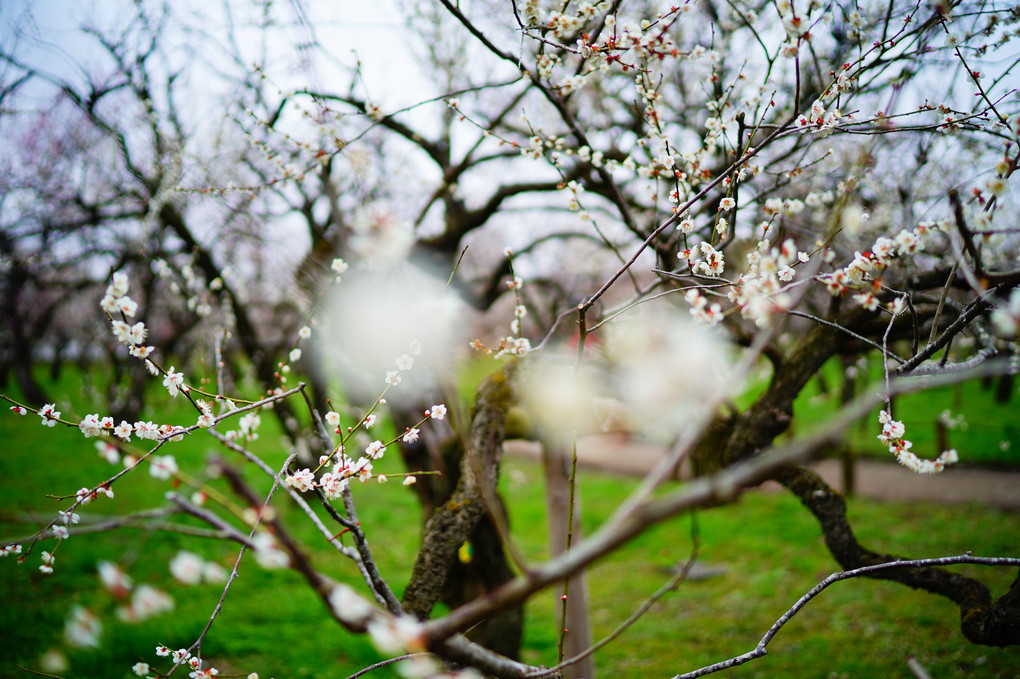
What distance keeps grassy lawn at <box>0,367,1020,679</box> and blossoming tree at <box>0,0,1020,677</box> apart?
0.66 m

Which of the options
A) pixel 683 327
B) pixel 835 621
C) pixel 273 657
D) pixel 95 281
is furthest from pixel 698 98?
pixel 95 281

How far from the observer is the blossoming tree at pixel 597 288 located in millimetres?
1468

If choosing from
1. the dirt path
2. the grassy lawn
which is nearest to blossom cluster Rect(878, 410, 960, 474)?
the grassy lawn

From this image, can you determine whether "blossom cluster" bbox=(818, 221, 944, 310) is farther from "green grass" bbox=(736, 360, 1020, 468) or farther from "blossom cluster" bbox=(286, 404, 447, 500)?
"green grass" bbox=(736, 360, 1020, 468)

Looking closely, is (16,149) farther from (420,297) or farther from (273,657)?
(273,657)

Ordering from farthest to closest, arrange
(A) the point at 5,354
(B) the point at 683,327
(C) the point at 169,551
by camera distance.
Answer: (A) the point at 5,354 → (C) the point at 169,551 → (B) the point at 683,327

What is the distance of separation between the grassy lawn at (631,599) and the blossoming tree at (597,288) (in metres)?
0.66

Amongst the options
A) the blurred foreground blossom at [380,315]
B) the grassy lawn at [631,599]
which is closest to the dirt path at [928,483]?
the grassy lawn at [631,599]

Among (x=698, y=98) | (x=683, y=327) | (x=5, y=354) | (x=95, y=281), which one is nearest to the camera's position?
(x=683, y=327)

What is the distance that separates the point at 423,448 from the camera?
4.45 metres

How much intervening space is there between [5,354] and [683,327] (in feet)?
77.4

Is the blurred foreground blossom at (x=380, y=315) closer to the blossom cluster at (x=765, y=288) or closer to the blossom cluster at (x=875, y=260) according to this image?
the blossom cluster at (x=765, y=288)

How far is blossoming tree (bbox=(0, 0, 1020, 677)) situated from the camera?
1468 mm

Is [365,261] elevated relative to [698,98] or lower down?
lower down
